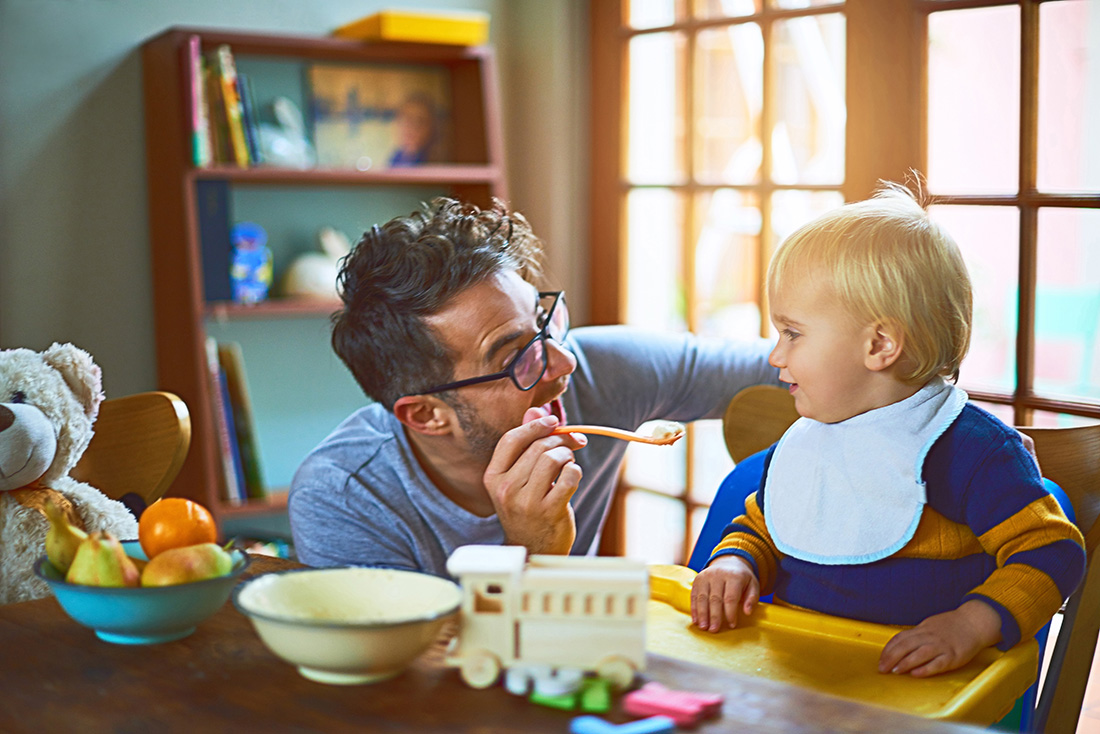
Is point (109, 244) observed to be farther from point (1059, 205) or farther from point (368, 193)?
point (1059, 205)

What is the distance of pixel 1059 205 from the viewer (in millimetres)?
1942

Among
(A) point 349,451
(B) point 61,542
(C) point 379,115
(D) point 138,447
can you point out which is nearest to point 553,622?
(B) point 61,542

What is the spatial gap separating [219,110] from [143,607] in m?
1.87

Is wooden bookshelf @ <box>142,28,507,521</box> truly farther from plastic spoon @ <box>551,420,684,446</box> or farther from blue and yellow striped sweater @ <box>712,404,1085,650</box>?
blue and yellow striped sweater @ <box>712,404,1085,650</box>

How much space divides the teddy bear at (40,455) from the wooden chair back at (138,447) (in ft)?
0.35

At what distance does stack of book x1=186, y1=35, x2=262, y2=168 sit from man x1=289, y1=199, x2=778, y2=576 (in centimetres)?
104

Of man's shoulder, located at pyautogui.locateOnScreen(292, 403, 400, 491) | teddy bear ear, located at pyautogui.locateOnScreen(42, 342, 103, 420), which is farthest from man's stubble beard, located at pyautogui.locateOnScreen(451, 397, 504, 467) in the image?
teddy bear ear, located at pyautogui.locateOnScreen(42, 342, 103, 420)

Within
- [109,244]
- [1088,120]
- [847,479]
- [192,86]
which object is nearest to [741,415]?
[847,479]

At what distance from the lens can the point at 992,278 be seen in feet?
7.13

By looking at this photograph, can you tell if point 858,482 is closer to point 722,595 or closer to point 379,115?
point 722,595

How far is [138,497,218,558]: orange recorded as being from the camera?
0.99m

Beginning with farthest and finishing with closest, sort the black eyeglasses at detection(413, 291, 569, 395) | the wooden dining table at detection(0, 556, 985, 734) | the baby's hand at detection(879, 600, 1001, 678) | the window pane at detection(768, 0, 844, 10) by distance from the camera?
1. the window pane at detection(768, 0, 844, 10)
2. the black eyeglasses at detection(413, 291, 569, 395)
3. the baby's hand at detection(879, 600, 1001, 678)
4. the wooden dining table at detection(0, 556, 985, 734)

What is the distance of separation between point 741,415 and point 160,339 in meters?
1.70

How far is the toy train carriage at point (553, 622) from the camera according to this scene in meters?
0.84
